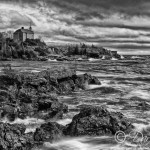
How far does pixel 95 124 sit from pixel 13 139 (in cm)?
445

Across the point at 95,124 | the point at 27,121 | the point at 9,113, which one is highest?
the point at 95,124

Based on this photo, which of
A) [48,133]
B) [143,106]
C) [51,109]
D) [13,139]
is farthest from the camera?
[143,106]

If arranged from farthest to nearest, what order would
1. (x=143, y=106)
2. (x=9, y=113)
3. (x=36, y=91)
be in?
(x=36, y=91)
(x=143, y=106)
(x=9, y=113)

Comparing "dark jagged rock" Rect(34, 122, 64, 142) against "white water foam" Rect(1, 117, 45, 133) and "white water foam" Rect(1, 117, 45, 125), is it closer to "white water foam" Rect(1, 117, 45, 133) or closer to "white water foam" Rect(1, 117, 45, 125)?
"white water foam" Rect(1, 117, 45, 133)

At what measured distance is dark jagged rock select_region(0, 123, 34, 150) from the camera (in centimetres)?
1005

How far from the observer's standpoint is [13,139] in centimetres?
1043

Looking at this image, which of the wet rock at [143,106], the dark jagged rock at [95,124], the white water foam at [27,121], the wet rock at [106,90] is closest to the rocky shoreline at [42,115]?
the dark jagged rock at [95,124]

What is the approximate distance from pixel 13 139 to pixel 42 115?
5.85m

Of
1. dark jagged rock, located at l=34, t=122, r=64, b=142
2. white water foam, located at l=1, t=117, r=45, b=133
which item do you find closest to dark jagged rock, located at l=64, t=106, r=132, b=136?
dark jagged rock, located at l=34, t=122, r=64, b=142

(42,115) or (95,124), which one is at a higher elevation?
(95,124)

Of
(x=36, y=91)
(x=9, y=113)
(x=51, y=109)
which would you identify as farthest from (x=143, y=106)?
(x=9, y=113)

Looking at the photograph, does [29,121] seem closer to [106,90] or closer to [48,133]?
[48,133]

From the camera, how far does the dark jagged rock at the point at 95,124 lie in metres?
12.8

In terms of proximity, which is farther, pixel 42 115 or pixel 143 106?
pixel 143 106
